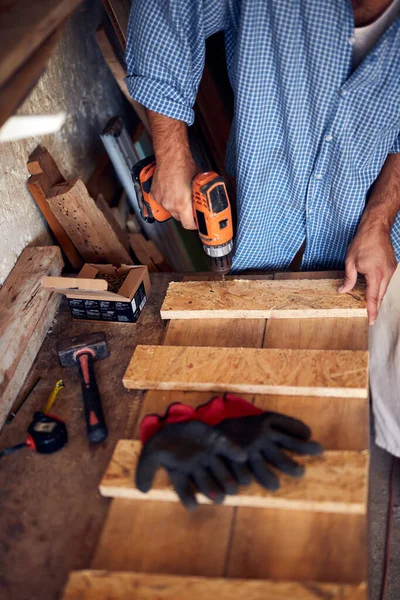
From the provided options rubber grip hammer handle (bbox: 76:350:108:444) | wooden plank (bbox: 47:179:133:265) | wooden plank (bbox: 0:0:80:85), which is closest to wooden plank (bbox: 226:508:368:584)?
rubber grip hammer handle (bbox: 76:350:108:444)

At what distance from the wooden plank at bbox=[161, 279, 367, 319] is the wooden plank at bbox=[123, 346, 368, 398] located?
0.19 m

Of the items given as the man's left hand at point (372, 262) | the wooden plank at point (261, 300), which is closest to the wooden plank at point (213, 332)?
the wooden plank at point (261, 300)

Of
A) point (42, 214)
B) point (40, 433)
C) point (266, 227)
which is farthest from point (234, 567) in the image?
point (42, 214)

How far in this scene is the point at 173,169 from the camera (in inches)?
74.2

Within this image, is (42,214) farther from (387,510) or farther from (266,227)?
(387,510)

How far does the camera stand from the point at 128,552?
125cm

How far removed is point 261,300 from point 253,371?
1.11ft

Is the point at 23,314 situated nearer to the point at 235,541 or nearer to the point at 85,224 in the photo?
the point at 85,224

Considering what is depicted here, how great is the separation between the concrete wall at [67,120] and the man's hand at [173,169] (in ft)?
1.73

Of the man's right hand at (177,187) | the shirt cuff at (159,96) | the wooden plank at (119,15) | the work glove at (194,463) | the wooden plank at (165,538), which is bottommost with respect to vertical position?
the wooden plank at (165,538)

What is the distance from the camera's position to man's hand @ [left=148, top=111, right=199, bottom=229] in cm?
187

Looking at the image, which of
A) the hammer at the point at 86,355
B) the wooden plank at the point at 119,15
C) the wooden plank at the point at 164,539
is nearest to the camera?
the wooden plank at the point at 164,539

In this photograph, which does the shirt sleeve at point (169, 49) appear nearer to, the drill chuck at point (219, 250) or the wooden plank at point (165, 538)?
the drill chuck at point (219, 250)

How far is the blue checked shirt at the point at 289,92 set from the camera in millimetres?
1659
